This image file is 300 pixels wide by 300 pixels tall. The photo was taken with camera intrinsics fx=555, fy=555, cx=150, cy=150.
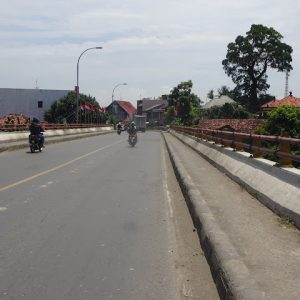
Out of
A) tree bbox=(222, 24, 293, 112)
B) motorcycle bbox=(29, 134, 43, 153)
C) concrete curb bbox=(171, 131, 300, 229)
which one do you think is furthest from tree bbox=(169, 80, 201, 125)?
concrete curb bbox=(171, 131, 300, 229)

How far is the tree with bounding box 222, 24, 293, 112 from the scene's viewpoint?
Answer: 99500 millimetres

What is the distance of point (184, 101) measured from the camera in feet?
357

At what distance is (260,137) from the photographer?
39.5 ft

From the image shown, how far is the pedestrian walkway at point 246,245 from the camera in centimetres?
482

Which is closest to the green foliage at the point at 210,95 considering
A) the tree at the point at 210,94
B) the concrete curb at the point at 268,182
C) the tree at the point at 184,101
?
the tree at the point at 210,94

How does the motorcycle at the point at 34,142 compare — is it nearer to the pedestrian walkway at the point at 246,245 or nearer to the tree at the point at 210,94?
the pedestrian walkway at the point at 246,245

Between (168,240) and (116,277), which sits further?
(168,240)

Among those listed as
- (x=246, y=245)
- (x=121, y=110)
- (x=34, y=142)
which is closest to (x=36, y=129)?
(x=34, y=142)

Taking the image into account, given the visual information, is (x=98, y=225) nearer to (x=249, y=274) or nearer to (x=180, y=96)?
(x=249, y=274)

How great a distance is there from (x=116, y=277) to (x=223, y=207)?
3862mm

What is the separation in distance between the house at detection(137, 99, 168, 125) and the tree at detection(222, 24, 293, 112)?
5036 cm

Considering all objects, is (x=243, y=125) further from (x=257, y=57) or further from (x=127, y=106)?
(x=127, y=106)

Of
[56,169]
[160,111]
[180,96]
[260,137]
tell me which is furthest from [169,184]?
[160,111]

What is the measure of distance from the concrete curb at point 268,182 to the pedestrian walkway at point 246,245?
151 mm
